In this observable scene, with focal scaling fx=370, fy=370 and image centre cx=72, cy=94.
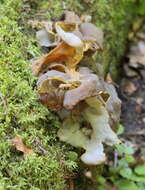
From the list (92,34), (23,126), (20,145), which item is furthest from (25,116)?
(92,34)

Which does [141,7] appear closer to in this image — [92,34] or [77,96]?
[92,34]

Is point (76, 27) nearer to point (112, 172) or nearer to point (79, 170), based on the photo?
point (79, 170)

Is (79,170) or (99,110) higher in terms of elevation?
(99,110)

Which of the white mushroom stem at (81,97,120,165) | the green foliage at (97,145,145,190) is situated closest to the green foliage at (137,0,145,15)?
the green foliage at (97,145,145,190)

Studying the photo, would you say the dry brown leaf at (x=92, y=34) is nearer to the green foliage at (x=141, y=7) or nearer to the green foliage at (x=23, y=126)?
the green foliage at (x=23, y=126)

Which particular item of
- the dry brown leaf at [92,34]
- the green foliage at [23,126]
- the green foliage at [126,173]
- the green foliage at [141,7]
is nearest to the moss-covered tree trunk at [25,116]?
the green foliage at [23,126]

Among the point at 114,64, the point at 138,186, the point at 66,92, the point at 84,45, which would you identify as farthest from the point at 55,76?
the point at 114,64
